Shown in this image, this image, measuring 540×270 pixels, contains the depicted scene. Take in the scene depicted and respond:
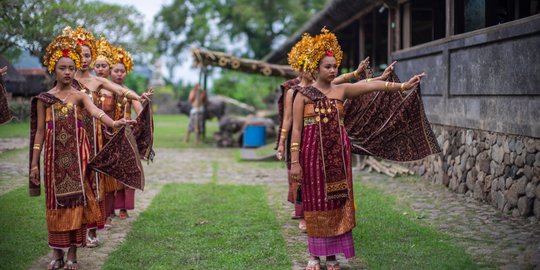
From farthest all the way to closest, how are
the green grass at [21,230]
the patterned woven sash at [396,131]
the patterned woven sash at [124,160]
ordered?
the patterned woven sash at [396,131] < the patterned woven sash at [124,160] < the green grass at [21,230]

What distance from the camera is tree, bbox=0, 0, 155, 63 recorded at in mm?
11273

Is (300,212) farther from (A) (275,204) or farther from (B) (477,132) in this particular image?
(B) (477,132)

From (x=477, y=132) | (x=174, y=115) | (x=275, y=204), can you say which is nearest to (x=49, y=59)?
(x=275, y=204)

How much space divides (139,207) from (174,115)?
120 feet

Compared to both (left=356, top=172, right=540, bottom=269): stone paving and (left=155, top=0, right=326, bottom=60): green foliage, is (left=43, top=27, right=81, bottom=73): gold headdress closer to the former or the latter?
(left=356, top=172, right=540, bottom=269): stone paving

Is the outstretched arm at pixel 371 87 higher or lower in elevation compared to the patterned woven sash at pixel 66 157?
higher

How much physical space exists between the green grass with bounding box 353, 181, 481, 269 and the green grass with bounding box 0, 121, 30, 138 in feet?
18.3

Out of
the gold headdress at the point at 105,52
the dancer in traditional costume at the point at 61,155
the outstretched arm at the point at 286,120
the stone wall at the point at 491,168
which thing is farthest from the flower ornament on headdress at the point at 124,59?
the stone wall at the point at 491,168

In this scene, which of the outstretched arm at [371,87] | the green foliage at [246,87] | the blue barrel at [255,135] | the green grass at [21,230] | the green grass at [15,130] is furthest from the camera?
the green foliage at [246,87]

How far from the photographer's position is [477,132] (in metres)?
9.44

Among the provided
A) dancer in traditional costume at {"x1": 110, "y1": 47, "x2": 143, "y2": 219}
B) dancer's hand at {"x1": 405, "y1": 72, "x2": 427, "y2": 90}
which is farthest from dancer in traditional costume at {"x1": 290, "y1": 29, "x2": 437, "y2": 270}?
dancer in traditional costume at {"x1": 110, "y1": 47, "x2": 143, "y2": 219}

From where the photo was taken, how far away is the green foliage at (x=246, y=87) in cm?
4444

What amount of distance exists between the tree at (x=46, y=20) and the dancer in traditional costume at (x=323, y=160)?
6142mm

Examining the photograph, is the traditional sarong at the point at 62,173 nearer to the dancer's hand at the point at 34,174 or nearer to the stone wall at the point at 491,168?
the dancer's hand at the point at 34,174
